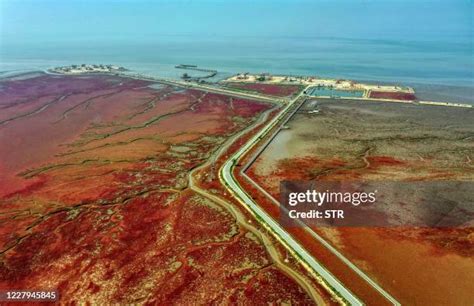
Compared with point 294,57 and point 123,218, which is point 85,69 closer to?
point 294,57

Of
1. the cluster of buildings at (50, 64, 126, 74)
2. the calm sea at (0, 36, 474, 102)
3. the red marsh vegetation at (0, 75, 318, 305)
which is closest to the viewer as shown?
the red marsh vegetation at (0, 75, 318, 305)

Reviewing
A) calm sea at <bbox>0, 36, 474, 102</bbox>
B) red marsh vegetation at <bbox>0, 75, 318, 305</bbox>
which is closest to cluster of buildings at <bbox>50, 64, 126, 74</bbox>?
calm sea at <bbox>0, 36, 474, 102</bbox>

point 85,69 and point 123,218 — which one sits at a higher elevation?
point 85,69

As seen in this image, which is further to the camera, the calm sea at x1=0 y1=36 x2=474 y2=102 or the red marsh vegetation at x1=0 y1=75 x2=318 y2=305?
the calm sea at x1=0 y1=36 x2=474 y2=102

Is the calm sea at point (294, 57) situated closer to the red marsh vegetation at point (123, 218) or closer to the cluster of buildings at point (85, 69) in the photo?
the cluster of buildings at point (85, 69)

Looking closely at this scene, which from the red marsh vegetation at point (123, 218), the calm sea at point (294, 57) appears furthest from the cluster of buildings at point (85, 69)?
the red marsh vegetation at point (123, 218)

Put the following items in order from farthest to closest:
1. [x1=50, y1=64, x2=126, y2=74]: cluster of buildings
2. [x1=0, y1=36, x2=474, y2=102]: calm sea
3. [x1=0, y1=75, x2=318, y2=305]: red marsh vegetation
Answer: [x1=50, y1=64, x2=126, y2=74]: cluster of buildings, [x1=0, y1=36, x2=474, y2=102]: calm sea, [x1=0, y1=75, x2=318, y2=305]: red marsh vegetation

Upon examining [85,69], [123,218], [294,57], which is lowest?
[123,218]

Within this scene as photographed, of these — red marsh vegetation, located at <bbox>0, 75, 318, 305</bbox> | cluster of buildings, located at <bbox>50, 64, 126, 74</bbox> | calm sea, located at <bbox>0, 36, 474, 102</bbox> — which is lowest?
red marsh vegetation, located at <bbox>0, 75, 318, 305</bbox>

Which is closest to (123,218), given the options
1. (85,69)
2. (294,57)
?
(85,69)

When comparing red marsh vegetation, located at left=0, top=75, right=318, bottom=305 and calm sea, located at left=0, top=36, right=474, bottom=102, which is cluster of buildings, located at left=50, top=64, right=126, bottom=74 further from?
red marsh vegetation, located at left=0, top=75, right=318, bottom=305

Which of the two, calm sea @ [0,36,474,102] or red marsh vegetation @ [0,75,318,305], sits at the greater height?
calm sea @ [0,36,474,102]

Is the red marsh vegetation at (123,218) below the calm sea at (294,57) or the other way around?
below
